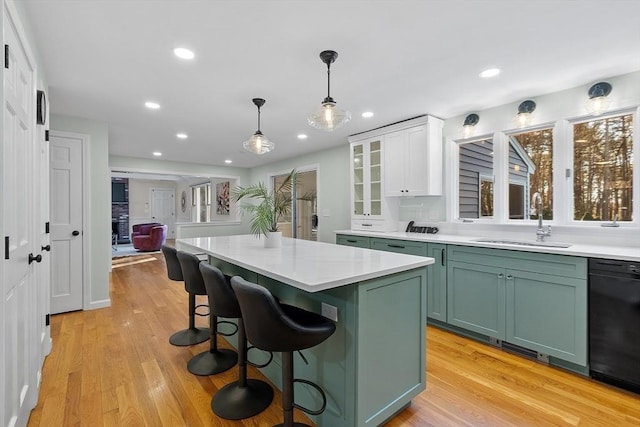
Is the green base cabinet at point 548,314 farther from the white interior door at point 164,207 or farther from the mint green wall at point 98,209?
the white interior door at point 164,207

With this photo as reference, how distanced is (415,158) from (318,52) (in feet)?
6.63

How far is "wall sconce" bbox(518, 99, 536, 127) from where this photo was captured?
3041 millimetres

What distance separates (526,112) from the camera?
10.0 feet

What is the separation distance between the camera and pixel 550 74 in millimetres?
2572

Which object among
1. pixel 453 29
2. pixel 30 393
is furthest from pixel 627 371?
pixel 30 393

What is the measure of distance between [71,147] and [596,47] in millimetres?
5215

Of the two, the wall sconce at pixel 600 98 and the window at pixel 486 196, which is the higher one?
the wall sconce at pixel 600 98

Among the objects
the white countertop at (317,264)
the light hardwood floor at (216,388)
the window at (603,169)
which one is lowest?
the light hardwood floor at (216,388)

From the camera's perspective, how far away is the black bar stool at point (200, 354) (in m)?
2.34

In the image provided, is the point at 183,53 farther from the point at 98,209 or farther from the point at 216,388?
the point at 98,209

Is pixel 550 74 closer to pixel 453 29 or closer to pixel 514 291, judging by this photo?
pixel 453 29

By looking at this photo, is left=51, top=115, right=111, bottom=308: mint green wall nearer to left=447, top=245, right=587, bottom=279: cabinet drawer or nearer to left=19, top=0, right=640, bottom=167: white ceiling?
left=19, top=0, right=640, bottom=167: white ceiling

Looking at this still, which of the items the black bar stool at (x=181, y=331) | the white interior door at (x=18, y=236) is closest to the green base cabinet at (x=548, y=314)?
the black bar stool at (x=181, y=331)

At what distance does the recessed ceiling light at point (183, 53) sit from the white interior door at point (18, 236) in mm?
838
